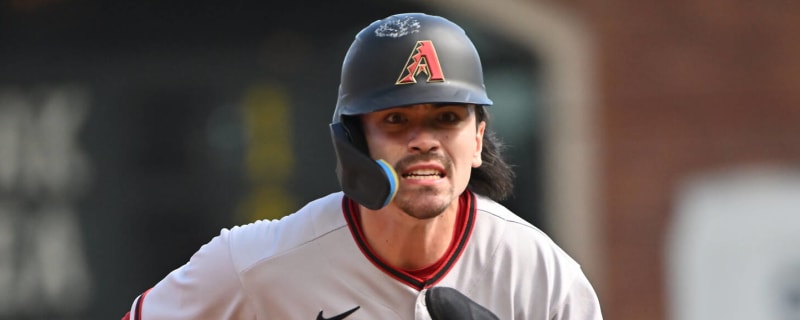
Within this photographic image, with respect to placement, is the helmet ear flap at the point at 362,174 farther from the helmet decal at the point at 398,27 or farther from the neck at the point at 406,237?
the helmet decal at the point at 398,27

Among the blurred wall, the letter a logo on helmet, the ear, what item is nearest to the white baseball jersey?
the ear

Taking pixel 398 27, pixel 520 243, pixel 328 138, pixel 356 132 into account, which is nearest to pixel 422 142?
pixel 356 132

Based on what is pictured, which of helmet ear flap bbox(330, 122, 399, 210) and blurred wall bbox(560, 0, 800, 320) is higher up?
helmet ear flap bbox(330, 122, 399, 210)

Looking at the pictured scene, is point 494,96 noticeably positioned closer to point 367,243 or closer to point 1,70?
point 1,70

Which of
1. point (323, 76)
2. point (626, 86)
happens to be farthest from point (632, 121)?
point (323, 76)

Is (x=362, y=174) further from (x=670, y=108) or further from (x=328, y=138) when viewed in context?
(x=670, y=108)

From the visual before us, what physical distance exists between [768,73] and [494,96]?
134 cm

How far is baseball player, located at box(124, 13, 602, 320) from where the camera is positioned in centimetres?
392

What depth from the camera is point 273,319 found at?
4.08m

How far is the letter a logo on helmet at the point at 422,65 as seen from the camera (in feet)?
13.0

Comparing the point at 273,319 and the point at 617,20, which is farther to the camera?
the point at 617,20

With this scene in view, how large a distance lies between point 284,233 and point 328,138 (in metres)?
4.16

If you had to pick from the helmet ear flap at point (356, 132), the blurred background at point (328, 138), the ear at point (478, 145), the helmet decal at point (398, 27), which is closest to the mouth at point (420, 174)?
the helmet ear flap at point (356, 132)

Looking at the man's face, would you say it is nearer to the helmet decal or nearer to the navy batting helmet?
the navy batting helmet
